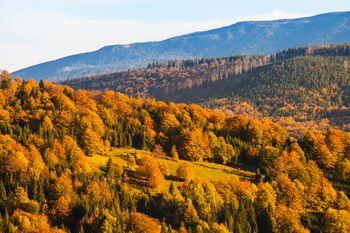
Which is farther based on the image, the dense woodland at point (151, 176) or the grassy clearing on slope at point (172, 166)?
the grassy clearing on slope at point (172, 166)

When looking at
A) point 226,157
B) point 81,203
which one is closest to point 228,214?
point 81,203

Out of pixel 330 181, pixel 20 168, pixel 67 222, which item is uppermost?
pixel 20 168

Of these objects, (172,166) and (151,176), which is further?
(172,166)

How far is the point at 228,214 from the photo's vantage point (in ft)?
413

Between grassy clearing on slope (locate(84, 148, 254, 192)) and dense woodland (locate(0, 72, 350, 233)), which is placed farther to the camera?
grassy clearing on slope (locate(84, 148, 254, 192))

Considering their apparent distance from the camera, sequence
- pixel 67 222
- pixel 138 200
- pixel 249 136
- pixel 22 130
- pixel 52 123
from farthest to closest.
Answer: pixel 249 136 < pixel 52 123 < pixel 22 130 < pixel 138 200 < pixel 67 222

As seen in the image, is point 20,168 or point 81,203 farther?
point 20,168

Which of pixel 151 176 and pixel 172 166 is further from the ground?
pixel 151 176

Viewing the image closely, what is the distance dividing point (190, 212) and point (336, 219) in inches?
1554

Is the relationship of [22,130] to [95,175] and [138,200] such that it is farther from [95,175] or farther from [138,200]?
[138,200]

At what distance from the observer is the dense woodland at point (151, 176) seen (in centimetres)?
12446

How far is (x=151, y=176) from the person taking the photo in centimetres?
14638

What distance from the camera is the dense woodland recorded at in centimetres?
12446

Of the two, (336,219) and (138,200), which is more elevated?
(138,200)
